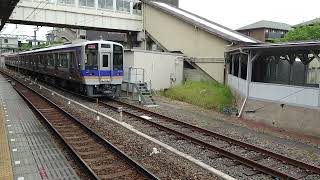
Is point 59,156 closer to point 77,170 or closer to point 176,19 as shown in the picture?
point 77,170

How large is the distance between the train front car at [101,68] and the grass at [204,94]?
4.59 metres

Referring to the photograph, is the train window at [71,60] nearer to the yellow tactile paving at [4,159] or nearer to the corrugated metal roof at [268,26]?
the yellow tactile paving at [4,159]

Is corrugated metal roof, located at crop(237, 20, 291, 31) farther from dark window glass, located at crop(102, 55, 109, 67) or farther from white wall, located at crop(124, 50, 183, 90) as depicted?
dark window glass, located at crop(102, 55, 109, 67)

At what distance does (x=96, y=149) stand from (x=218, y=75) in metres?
17.1

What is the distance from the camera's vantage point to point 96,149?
9.51 metres

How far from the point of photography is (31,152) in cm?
905

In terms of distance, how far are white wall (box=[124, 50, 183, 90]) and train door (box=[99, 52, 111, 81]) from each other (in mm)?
4035

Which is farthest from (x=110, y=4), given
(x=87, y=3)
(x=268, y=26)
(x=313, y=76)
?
(x=268, y=26)

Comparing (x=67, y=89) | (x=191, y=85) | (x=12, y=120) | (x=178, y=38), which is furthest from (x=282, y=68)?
(x=12, y=120)

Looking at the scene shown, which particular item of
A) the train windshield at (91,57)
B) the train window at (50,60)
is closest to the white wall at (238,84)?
the train windshield at (91,57)

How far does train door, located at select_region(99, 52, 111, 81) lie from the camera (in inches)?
758

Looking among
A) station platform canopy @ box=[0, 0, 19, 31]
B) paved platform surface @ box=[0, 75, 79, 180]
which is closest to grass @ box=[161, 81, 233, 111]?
paved platform surface @ box=[0, 75, 79, 180]

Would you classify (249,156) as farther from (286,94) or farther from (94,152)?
(286,94)

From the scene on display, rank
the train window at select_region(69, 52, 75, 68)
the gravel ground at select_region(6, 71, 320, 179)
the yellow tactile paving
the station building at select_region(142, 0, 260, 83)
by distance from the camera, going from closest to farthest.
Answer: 1. the yellow tactile paving
2. the gravel ground at select_region(6, 71, 320, 179)
3. the train window at select_region(69, 52, 75, 68)
4. the station building at select_region(142, 0, 260, 83)
